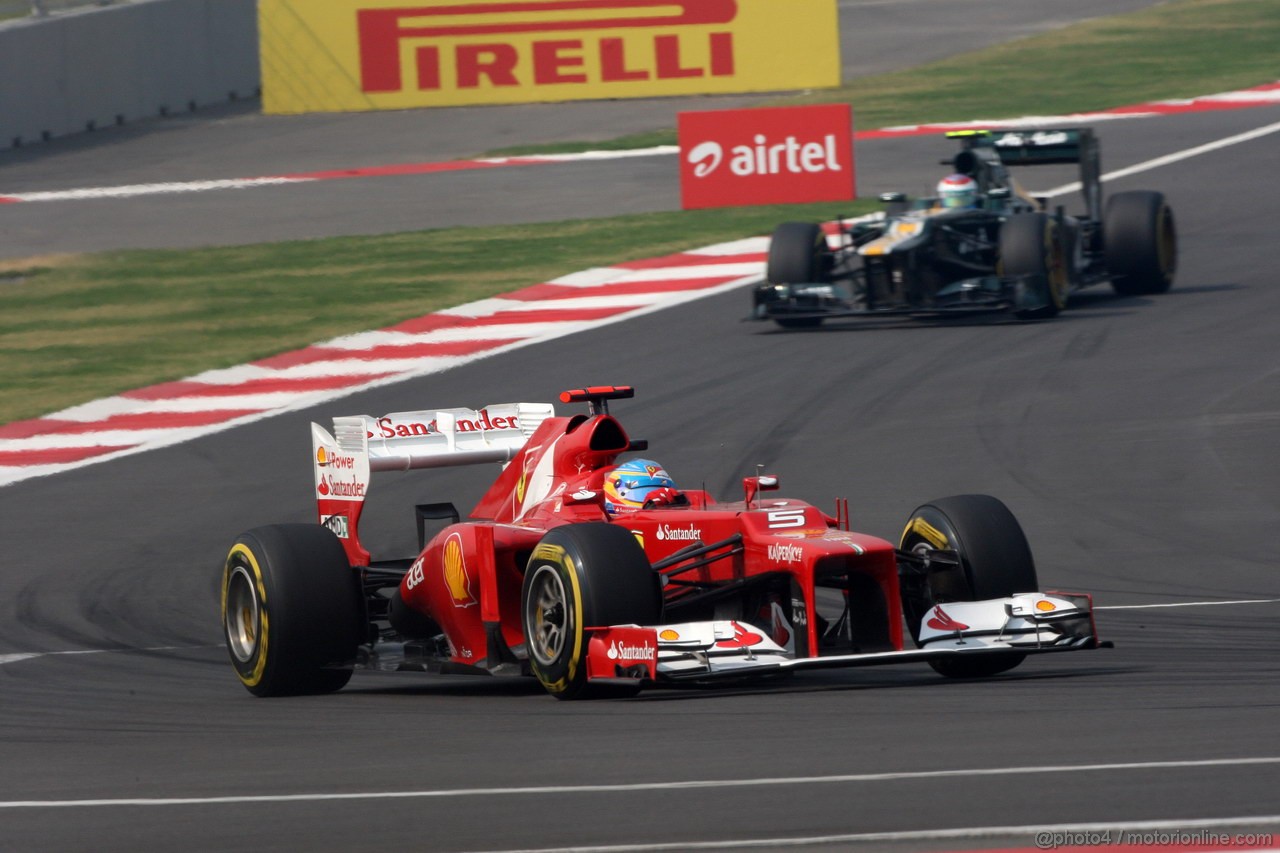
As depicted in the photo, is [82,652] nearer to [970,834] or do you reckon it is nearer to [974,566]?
[974,566]

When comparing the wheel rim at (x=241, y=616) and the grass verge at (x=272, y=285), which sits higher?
the grass verge at (x=272, y=285)

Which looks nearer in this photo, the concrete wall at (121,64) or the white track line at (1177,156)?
the white track line at (1177,156)

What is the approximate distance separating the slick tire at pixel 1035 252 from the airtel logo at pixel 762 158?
265 inches

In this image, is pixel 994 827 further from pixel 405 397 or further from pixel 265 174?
pixel 265 174

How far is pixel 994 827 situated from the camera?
19.4ft

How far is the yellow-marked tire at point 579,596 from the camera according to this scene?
8391 mm

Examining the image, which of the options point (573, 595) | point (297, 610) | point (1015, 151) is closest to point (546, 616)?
point (573, 595)

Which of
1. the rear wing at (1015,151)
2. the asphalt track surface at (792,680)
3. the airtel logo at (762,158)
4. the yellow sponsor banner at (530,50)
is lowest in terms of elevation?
the asphalt track surface at (792,680)

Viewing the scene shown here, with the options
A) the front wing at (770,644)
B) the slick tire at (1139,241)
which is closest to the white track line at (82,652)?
the front wing at (770,644)

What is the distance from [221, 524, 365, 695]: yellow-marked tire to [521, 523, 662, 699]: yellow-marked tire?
4.18 feet

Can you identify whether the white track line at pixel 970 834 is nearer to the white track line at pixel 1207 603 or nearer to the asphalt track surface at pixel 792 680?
the asphalt track surface at pixel 792 680

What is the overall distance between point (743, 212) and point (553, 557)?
57.9 feet

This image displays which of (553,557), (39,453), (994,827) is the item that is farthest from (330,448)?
(39,453)
